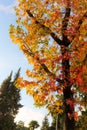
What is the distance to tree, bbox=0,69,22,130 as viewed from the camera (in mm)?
65500

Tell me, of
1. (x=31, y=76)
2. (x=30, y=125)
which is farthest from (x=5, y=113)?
(x=31, y=76)

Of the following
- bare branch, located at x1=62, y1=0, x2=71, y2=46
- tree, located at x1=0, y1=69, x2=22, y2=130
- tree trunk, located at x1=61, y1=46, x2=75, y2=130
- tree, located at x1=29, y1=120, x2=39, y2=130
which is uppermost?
tree, located at x1=29, y1=120, x2=39, y2=130

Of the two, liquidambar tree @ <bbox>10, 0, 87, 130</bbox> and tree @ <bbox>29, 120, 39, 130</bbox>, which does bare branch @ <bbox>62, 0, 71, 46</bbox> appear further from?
tree @ <bbox>29, 120, 39, 130</bbox>

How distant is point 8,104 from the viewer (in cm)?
7181

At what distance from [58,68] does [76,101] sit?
2.35 metres

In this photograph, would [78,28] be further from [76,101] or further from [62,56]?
[76,101]

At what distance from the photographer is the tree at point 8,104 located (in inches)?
2579

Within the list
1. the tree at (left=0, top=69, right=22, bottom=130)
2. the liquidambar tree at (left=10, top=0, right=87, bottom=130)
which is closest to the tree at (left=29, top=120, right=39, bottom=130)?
the tree at (left=0, top=69, right=22, bottom=130)

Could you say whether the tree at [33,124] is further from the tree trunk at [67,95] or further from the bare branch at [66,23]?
the tree trunk at [67,95]

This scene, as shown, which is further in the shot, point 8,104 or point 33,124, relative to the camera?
point 33,124

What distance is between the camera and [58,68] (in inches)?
715

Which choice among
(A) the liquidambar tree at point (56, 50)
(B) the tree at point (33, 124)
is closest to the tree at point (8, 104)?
(B) the tree at point (33, 124)

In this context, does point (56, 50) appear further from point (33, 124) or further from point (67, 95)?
point (33, 124)

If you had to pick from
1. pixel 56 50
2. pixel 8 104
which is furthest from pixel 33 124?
pixel 56 50
